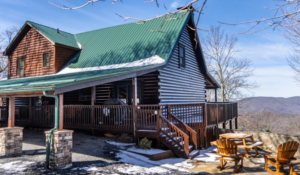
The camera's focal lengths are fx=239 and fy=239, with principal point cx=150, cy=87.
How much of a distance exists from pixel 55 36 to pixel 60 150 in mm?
12548

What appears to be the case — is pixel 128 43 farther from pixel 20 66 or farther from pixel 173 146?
pixel 20 66

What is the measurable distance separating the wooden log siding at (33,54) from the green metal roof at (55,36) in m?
0.41

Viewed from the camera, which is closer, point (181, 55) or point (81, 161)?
point (81, 161)

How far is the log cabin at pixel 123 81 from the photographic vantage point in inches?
396

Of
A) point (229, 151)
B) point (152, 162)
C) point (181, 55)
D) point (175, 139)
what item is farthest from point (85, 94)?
point (229, 151)

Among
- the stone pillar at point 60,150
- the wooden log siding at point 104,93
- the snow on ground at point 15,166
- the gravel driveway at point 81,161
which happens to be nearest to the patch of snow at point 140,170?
the gravel driveway at point 81,161

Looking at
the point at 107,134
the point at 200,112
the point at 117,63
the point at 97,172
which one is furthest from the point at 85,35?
the point at 97,172

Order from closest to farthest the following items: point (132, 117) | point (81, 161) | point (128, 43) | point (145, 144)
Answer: point (81, 161)
point (145, 144)
point (132, 117)
point (128, 43)

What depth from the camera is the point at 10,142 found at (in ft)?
27.4

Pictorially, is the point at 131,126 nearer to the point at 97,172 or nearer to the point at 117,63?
the point at 97,172

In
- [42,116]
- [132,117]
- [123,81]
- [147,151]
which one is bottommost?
[147,151]

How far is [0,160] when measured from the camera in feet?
24.9

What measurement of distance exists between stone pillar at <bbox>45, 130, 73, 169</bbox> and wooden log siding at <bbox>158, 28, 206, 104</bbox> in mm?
6792

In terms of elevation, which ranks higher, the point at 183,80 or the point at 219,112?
the point at 183,80
